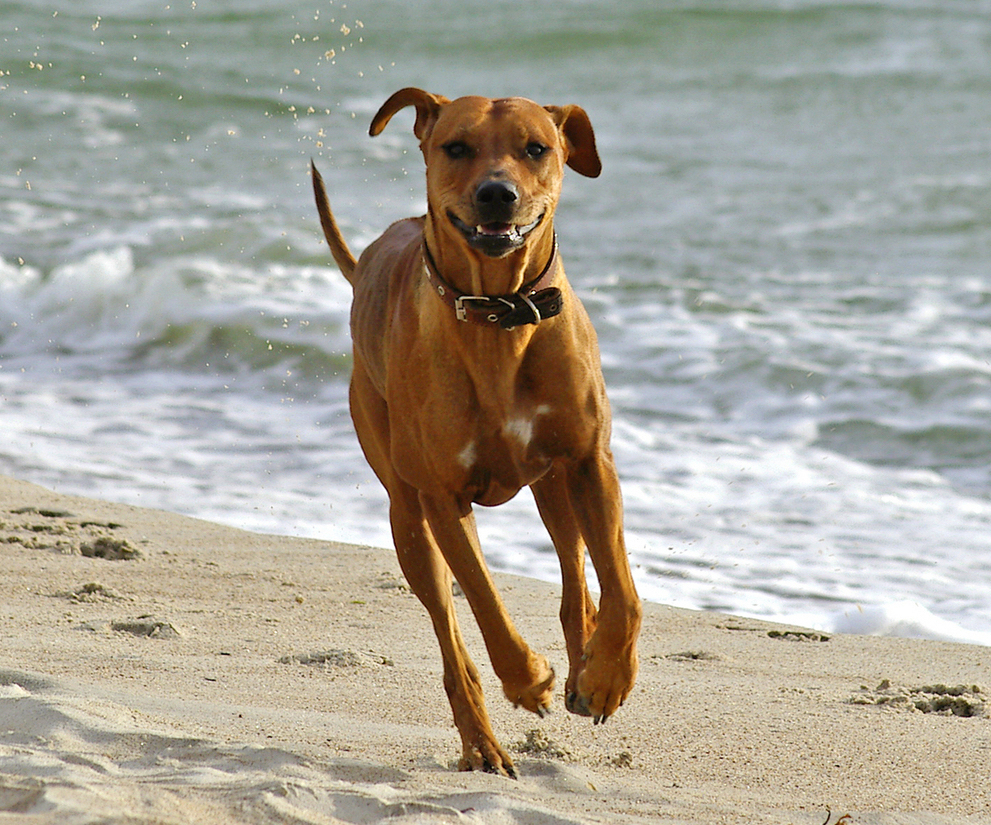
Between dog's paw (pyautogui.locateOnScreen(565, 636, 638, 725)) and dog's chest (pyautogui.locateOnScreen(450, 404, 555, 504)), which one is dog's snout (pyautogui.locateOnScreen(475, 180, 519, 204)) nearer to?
dog's chest (pyautogui.locateOnScreen(450, 404, 555, 504))

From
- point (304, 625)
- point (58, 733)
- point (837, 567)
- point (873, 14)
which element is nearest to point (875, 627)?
point (837, 567)

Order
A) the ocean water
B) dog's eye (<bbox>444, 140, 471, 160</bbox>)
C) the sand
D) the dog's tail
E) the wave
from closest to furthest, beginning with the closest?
the sand → dog's eye (<bbox>444, 140, 471, 160</bbox>) → the dog's tail → the ocean water → the wave

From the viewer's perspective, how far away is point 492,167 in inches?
114

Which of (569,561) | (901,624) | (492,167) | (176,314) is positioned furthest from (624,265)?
(492,167)

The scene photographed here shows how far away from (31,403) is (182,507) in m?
1.83

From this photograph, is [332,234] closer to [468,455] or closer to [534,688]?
[468,455]

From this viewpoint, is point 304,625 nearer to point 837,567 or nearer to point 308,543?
point 308,543

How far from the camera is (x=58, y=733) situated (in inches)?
119

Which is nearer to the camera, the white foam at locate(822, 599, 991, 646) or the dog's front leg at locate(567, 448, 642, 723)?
the dog's front leg at locate(567, 448, 642, 723)

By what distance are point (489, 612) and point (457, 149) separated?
1.02 metres

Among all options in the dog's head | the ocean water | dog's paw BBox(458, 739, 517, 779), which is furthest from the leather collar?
the ocean water

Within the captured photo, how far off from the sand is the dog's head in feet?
3.81

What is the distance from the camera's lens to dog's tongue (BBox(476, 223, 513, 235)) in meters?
2.87

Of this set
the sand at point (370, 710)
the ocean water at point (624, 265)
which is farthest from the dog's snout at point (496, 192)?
the ocean water at point (624, 265)
